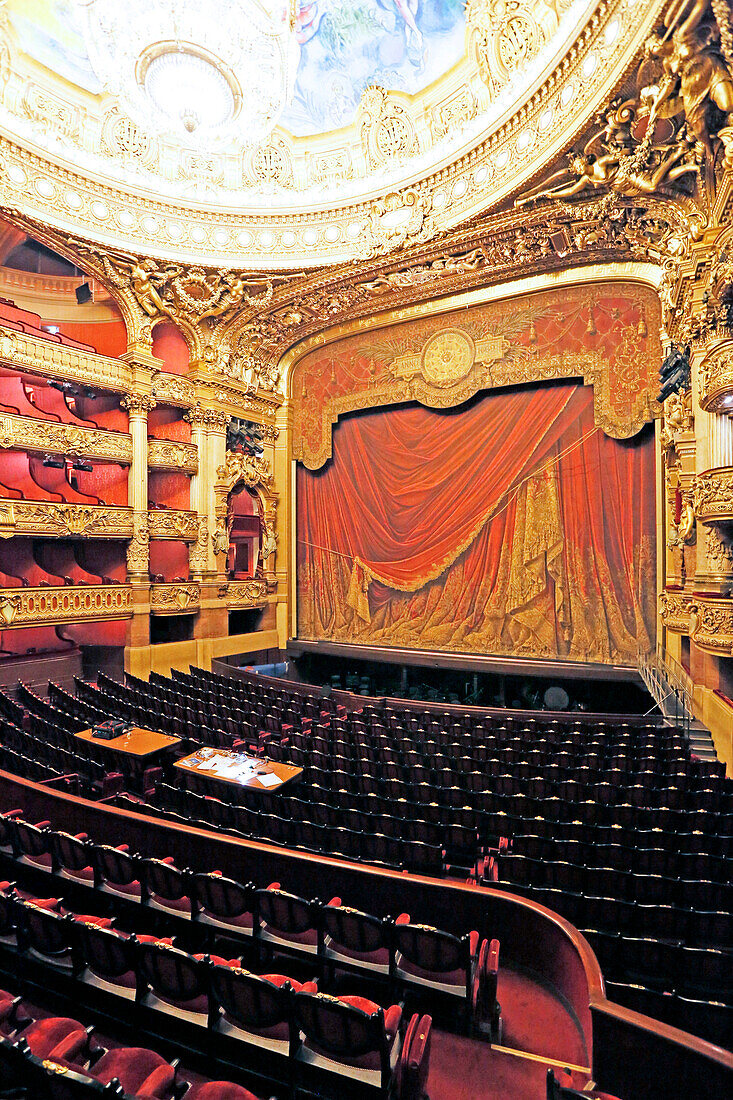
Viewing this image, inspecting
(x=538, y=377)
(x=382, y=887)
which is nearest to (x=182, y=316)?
(x=538, y=377)

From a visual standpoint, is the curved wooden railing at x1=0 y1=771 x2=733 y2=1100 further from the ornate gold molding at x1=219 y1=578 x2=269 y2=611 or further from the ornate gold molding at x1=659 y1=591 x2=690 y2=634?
the ornate gold molding at x1=219 y1=578 x2=269 y2=611

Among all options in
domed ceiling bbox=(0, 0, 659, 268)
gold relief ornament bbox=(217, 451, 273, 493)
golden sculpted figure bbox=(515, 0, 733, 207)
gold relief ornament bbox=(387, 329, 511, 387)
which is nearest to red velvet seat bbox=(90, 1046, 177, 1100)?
golden sculpted figure bbox=(515, 0, 733, 207)

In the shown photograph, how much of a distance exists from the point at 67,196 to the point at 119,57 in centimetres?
271

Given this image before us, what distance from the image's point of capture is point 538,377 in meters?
10.4

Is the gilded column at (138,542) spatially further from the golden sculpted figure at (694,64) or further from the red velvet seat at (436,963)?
the red velvet seat at (436,963)

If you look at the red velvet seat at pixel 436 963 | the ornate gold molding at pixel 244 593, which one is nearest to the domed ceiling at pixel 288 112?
the ornate gold molding at pixel 244 593

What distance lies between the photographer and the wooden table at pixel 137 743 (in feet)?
15.7

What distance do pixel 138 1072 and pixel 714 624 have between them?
6.52 m

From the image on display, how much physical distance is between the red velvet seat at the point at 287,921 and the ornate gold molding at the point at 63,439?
920cm

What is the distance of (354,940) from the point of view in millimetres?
2459

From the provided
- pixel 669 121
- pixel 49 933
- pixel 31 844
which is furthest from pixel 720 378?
pixel 31 844

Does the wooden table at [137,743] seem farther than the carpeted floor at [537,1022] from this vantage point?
Yes

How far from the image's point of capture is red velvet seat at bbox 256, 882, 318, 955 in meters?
2.54

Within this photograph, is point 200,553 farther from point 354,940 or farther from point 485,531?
point 354,940
